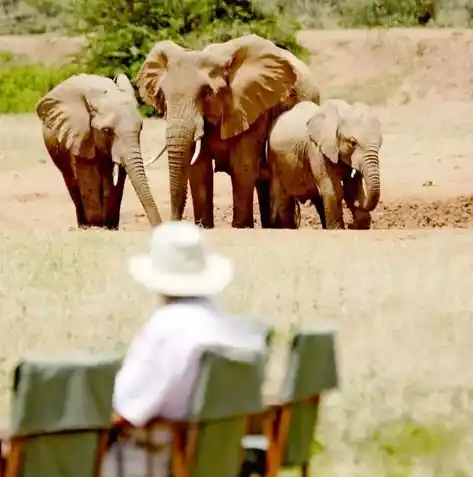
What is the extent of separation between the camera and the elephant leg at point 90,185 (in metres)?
12.6

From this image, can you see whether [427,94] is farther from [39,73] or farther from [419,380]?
[419,380]

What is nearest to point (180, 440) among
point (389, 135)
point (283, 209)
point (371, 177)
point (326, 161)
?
point (371, 177)

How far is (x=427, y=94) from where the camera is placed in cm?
2736

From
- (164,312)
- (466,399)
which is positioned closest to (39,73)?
(466,399)

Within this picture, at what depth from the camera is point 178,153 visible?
1217 centimetres

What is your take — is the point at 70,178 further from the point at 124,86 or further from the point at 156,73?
the point at 156,73

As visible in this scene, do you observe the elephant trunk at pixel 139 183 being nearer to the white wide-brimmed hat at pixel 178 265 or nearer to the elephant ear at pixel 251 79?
the elephant ear at pixel 251 79

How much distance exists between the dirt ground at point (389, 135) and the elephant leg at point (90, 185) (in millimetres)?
656

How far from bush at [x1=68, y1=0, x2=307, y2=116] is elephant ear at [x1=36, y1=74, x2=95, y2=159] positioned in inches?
460

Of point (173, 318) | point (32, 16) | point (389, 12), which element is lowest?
point (32, 16)

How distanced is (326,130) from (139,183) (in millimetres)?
1527

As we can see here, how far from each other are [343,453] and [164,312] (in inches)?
58.6

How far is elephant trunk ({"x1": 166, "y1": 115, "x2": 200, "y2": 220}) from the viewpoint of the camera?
478 inches

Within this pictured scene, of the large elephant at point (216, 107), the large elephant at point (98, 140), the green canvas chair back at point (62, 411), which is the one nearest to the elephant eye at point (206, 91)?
the large elephant at point (216, 107)
